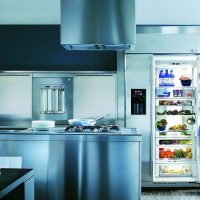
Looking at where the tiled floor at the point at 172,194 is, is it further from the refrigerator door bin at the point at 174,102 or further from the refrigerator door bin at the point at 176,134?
the refrigerator door bin at the point at 174,102

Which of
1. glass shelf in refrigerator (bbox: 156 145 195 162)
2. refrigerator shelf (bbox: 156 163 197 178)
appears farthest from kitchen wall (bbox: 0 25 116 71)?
refrigerator shelf (bbox: 156 163 197 178)

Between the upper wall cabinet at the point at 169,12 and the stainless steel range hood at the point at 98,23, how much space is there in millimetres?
1862

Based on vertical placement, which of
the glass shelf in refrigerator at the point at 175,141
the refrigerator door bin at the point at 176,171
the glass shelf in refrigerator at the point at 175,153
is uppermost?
the glass shelf in refrigerator at the point at 175,141

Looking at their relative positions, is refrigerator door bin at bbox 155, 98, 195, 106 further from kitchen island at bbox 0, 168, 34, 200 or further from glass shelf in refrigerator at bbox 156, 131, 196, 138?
kitchen island at bbox 0, 168, 34, 200

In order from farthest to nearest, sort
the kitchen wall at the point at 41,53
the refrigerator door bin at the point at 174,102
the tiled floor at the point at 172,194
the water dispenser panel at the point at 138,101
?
the kitchen wall at the point at 41,53
the refrigerator door bin at the point at 174,102
the water dispenser panel at the point at 138,101
the tiled floor at the point at 172,194

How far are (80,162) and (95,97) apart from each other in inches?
92.2

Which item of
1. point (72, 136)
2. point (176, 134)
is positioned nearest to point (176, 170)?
point (176, 134)

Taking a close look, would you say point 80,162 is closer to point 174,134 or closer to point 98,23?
point 98,23

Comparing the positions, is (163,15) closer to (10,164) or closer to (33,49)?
(33,49)

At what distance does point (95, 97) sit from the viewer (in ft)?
20.2

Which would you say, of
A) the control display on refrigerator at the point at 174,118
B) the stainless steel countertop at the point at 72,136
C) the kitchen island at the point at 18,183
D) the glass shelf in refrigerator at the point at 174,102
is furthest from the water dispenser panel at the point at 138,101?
the kitchen island at the point at 18,183

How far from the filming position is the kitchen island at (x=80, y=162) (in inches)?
153

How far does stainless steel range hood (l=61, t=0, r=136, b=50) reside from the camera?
4051 millimetres

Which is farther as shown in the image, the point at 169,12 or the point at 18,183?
the point at 169,12
